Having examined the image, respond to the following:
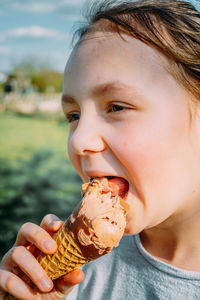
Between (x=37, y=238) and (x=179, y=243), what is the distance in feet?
2.44

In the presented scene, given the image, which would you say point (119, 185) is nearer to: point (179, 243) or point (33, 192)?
point (179, 243)

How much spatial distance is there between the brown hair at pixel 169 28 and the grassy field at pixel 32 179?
3241 mm

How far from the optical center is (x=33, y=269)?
1.47 metres

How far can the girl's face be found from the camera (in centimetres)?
146

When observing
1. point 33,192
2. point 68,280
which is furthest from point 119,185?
point 33,192

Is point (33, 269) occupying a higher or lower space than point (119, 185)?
lower

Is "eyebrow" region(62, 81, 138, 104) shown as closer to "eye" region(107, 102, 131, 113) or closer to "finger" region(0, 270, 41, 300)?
"eye" region(107, 102, 131, 113)

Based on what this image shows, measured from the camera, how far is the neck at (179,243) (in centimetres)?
171

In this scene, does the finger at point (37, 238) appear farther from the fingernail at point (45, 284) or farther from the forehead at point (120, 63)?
the forehead at point (120, 63)

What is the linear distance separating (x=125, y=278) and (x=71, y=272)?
0.43 meters

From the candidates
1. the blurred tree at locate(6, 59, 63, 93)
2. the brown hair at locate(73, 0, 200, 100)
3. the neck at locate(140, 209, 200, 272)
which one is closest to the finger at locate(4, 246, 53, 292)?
the neck at locate(140, 209, 200, 272)

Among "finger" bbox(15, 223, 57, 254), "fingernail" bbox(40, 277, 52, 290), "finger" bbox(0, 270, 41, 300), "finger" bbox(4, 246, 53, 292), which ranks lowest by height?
"finger" bbox(0, 270, 41, 300)

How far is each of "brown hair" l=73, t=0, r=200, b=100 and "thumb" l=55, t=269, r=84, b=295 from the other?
98 cm

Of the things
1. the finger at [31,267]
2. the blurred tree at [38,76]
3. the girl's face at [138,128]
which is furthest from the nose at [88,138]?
the blurred tree at [38,76]
